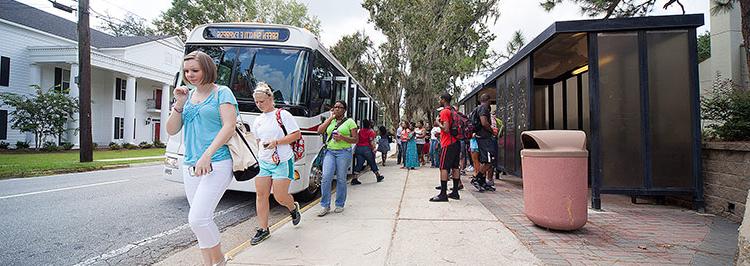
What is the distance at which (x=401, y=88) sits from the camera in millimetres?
22719

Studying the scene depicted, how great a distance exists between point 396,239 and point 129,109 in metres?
27.4

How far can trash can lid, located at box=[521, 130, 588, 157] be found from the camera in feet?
12.5

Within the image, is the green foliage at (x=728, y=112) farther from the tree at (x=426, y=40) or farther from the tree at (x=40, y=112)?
the tree at (x=40, y=112)

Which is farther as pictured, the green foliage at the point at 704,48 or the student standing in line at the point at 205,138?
the green foliage at the point at 704,48

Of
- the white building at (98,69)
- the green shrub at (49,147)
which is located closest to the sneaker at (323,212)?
the green shrub at (49,147)

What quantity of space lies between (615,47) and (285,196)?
16.7ft

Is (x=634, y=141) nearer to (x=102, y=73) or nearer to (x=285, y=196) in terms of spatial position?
(x=285, y=196)

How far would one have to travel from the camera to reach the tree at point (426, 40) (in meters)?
20.6

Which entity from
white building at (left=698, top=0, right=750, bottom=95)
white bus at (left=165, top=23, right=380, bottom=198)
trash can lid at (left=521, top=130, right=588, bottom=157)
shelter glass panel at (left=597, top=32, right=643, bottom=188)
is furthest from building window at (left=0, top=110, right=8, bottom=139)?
white building at (left=698, top=0, right=750, bottom=95)

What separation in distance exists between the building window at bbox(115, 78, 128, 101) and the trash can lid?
29.4 meters

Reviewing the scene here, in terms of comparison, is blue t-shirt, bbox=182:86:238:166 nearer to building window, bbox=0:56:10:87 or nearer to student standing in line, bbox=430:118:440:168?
student standing in line, bbox=430:118:440:168

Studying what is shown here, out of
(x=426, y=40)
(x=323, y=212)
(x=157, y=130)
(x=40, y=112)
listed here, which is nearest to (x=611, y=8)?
(x=323, y=212)

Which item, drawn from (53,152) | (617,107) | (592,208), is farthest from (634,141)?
(53,152)

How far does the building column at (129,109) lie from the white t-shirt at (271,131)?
85.3 feet
